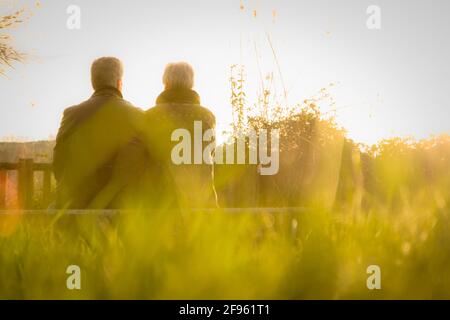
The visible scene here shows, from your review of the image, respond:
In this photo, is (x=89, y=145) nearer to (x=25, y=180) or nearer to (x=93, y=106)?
(x=93, y=106)

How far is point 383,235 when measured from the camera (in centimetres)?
169

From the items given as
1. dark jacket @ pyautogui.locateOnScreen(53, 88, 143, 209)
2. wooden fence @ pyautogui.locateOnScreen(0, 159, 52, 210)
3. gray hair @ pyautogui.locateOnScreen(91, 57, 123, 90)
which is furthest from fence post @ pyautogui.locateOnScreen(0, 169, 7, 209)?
gray hair @ pyautogui.locateOnScreen(91, 57, 123, 90)

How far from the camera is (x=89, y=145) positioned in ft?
13.3

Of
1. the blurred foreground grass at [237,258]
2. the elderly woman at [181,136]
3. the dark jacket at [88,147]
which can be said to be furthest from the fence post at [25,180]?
the blurred foreground grass at [237,258]

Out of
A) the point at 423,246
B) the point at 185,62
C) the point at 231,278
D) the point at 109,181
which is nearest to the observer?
the point at 231,278

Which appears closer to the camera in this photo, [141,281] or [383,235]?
[141,281]

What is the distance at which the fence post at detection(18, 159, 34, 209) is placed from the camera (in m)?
6.36

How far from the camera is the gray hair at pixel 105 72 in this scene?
4.27m

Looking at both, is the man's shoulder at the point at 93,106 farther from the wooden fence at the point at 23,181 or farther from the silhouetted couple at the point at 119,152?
the wooden fence at the point at 23,181

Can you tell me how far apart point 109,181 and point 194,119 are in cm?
89

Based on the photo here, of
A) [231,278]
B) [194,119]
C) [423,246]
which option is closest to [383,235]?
[423,246]
